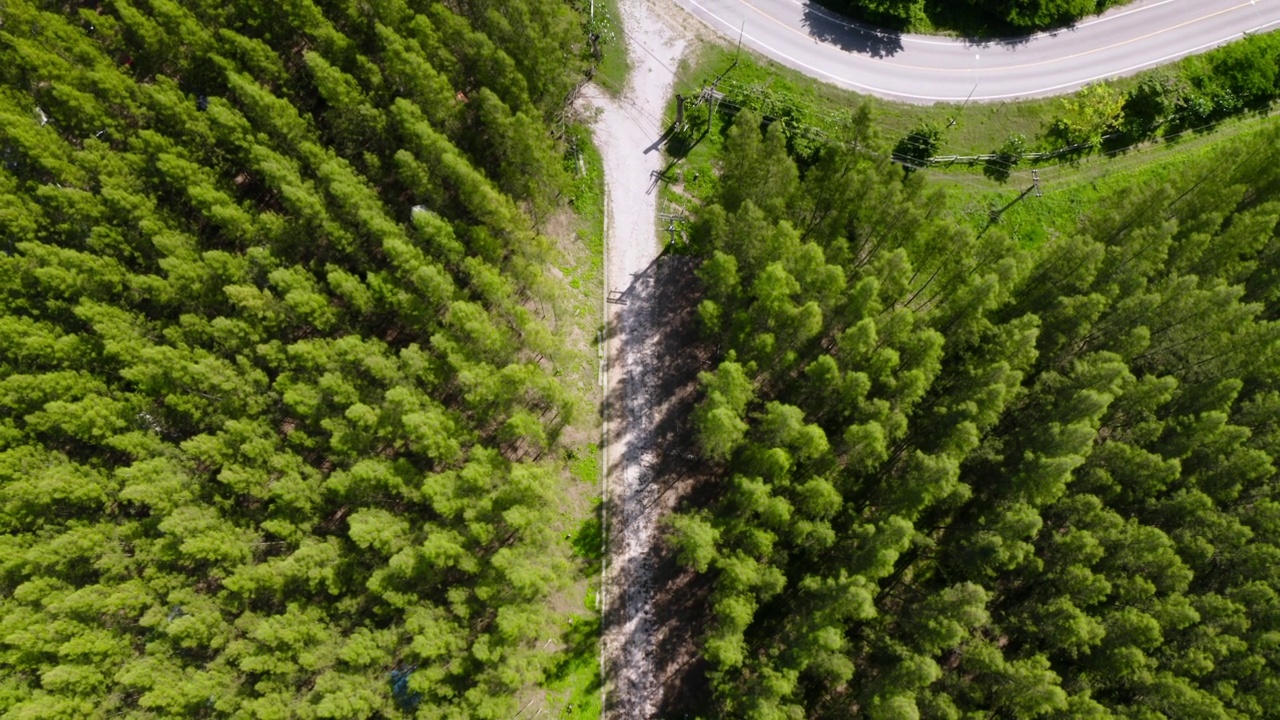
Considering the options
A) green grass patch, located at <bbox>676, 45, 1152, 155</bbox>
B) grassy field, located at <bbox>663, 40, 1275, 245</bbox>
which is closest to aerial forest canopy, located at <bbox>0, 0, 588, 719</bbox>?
grassy field, located at <bbox>663, 40, 1275, 245</bbox>

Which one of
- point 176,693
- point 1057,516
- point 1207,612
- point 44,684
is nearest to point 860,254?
point 1057,516

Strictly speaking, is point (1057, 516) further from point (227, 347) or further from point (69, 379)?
point (69, 379)

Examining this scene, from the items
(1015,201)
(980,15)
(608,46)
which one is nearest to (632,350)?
(608,46)

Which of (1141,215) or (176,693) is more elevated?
(1141,215)

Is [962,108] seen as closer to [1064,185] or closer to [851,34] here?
[1064,185]

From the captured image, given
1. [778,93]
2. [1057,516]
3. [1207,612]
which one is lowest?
[1207,612]

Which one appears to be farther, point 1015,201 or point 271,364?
point 1015,201
